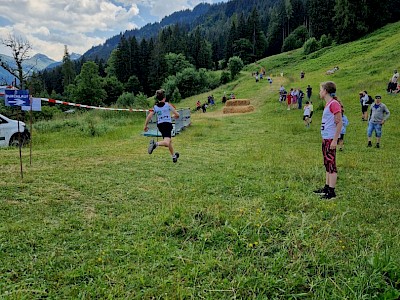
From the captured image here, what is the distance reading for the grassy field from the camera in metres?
3.12

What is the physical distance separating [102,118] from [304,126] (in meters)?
12.3

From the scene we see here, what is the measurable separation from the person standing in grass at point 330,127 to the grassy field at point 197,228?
15.0 inches

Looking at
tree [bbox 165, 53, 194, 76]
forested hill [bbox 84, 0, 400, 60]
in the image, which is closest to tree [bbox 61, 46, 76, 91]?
tree [bbox 165, 53, 194, 76]

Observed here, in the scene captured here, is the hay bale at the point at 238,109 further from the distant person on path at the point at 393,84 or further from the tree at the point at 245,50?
the tree at the point at 245,50

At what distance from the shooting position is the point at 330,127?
18.6ft

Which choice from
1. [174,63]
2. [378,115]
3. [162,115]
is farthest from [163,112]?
[174,63]

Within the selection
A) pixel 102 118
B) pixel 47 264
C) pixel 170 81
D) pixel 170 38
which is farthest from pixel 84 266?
pixel 170 38

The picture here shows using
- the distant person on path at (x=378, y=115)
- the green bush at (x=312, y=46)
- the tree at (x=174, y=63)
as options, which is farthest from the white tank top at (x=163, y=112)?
the tree at (x=174, y=63)

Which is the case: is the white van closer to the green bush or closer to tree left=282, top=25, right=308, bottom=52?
the green bush

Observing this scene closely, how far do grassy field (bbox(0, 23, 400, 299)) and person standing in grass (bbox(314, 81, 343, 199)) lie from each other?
15.0 inches

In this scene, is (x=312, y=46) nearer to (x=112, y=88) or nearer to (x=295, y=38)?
(x=295, y=38)

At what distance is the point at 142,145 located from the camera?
38.6ft

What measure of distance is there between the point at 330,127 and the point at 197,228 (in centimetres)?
304

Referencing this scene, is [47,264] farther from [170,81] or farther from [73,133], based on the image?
[170,81]
